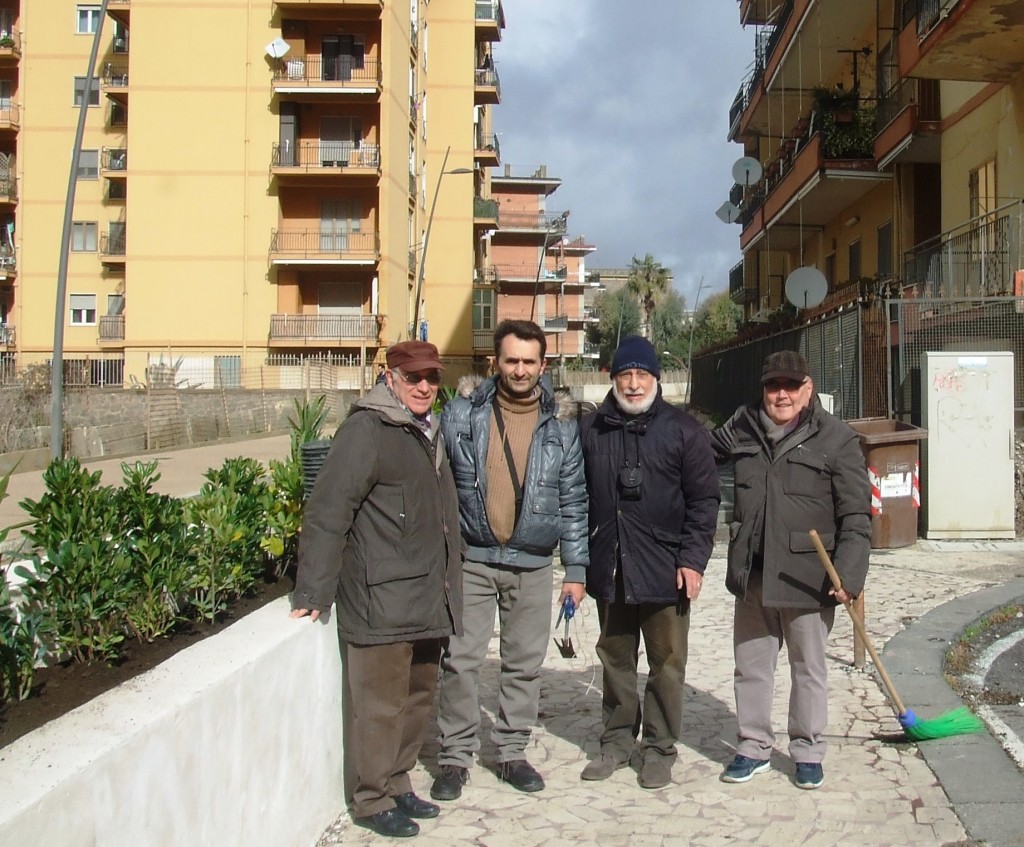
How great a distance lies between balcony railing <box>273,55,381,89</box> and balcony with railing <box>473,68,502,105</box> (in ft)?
38.3

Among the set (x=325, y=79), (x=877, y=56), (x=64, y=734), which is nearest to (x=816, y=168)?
(x=877, y=56)

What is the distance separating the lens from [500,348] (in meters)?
4.53

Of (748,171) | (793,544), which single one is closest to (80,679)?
(793,544)

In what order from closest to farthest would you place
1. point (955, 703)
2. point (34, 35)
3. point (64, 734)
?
point (64, 734), point (955, 703), point (34, 35)

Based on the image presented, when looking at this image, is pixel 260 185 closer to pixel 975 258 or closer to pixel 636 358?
pixel 975 258

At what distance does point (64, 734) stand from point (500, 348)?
2421 mm

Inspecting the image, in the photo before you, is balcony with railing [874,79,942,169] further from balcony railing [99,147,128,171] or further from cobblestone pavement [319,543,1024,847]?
Answer: balcony railing [99,147,128,171]

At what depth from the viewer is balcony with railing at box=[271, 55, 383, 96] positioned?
3869cm

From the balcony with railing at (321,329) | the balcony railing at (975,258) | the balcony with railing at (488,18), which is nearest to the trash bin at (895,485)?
the balcony railing at (975,258)

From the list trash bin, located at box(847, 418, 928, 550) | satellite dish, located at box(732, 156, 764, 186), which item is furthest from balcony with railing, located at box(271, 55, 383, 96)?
trash bin, located at box(847, 418, 928, 550)

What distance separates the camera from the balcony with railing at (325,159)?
3909 centimetres

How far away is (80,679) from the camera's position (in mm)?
3549

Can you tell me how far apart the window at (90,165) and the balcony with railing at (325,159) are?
412 inches

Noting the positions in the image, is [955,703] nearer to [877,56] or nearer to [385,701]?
[385,701]
